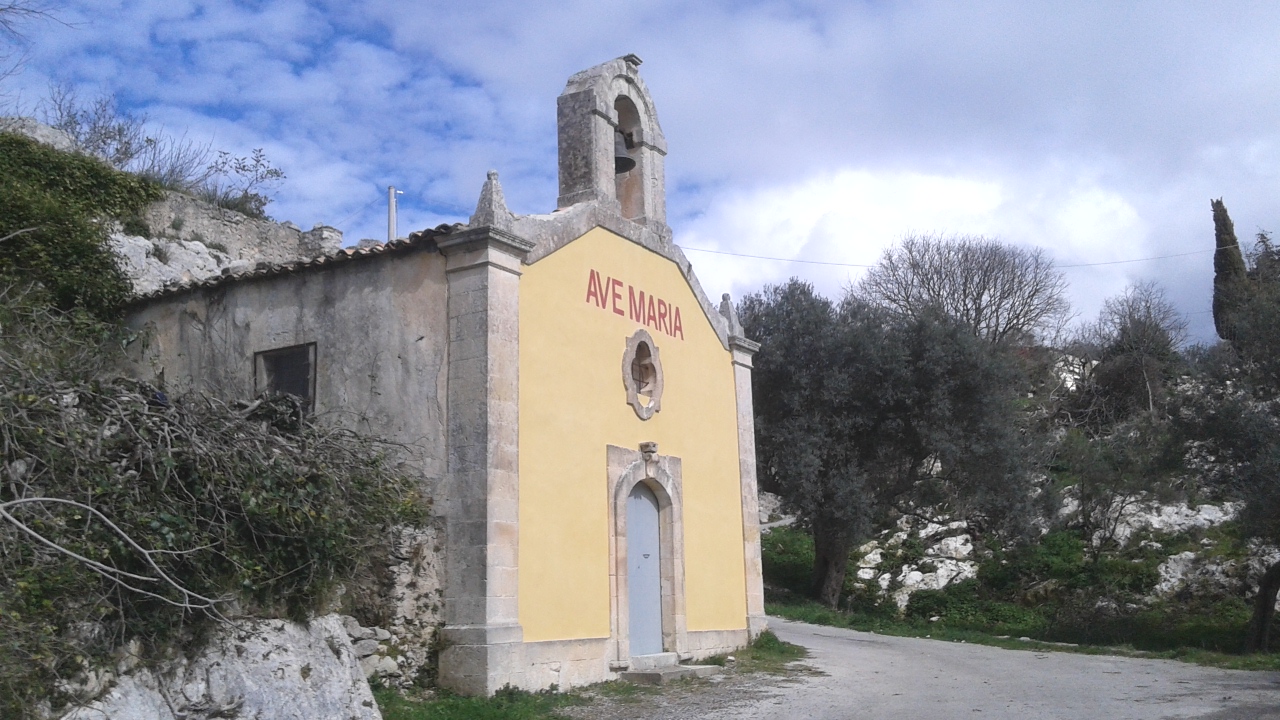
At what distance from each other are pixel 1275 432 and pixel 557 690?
11340mm

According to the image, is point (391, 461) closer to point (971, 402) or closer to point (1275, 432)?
point (1275, 432)

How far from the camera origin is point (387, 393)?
11.6m

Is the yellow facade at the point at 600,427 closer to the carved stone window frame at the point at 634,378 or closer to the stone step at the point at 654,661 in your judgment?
the carved stone window frame at the point at 634,378

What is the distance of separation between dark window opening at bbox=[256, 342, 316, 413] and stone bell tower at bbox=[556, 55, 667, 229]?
3706 mm

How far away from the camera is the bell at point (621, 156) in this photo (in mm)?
14618

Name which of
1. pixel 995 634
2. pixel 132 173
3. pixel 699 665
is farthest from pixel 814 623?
pixel 132 173

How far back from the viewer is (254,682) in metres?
7.44

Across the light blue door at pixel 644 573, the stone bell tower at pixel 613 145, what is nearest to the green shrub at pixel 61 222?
the stone bell tower at pixel 613 145

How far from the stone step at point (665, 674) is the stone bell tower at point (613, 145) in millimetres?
5768

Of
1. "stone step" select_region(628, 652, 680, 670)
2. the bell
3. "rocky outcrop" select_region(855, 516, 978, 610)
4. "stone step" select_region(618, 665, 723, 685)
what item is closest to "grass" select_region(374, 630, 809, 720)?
"stone step" select_region(618, 665, 723, 685)

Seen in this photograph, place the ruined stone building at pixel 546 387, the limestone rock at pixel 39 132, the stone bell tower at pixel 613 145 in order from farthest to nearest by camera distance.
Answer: the limestone rock at pixel 39 132, the stone bell tower at pixel 613 145, the ruined stone building at pixel 546 387

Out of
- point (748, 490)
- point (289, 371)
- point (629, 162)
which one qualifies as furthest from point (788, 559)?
point (289, 371)

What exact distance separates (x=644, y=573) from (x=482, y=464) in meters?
3.33

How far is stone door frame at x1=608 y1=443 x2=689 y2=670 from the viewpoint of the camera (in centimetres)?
1241
